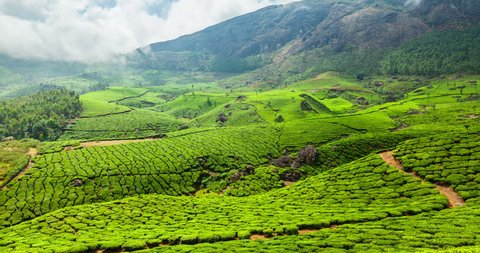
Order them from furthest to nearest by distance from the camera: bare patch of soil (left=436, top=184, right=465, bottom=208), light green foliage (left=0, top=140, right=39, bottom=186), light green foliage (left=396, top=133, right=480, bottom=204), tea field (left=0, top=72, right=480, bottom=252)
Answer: light green foliage (left=0, top=140, right=39, bottom=186)
light green foliage (left=396, top=133, right=480, bottom=204)
bare patch of soil (left=436, top=184, right=465, bottom=208)
tea field (left=0, top=72, right=480, bottom=252)

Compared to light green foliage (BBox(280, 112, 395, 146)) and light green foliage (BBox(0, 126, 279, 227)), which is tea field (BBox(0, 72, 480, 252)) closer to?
light green foliage (BBox(0, 126, 279, 227))

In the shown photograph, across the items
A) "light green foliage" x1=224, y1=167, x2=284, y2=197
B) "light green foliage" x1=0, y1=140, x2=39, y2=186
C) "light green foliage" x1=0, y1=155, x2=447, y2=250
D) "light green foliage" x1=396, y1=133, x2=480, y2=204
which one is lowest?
"light green foliage" x1=224, y1=167, x2=284, y2=197

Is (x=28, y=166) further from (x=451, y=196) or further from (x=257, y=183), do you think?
(x=451, y=196)

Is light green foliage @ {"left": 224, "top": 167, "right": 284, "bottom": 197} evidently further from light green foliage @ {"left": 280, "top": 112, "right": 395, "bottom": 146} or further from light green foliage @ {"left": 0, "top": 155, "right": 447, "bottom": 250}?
light green foliage @ {"left": 280, "top": 112, "right": 395, "bottom": 146}

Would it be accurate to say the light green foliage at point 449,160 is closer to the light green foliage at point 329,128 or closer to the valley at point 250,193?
the valley at point 250,193

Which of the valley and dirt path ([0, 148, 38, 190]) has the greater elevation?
dirt path ([0, 148, 38, 190])

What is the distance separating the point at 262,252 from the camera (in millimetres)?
42125

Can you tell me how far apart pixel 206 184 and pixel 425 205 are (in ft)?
214

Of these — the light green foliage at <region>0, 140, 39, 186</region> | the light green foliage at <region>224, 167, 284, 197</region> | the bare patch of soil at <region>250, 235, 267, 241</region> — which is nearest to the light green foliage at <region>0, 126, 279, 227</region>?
the light green foliage at <region>0, 140, 39, 186</region>

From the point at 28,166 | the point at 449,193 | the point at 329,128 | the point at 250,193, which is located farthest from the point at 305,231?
the point at 28,166

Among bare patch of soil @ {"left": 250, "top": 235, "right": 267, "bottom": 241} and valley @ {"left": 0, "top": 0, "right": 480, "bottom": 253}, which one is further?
bare patch of soil @ {"left": 250, "top": 235, "right": 267, "bottom": 241}

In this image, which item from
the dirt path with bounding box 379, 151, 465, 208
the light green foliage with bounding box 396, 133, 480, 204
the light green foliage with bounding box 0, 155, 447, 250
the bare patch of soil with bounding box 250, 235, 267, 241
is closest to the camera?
the bare patch of soil with bounding box 250, 235, 267, 241

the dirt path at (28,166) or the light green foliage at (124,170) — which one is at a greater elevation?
the dirt path at (28,166)

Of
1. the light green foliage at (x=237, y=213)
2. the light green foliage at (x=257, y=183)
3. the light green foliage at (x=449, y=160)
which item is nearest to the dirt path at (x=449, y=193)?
the light green foliage at (x=449, y=160)
